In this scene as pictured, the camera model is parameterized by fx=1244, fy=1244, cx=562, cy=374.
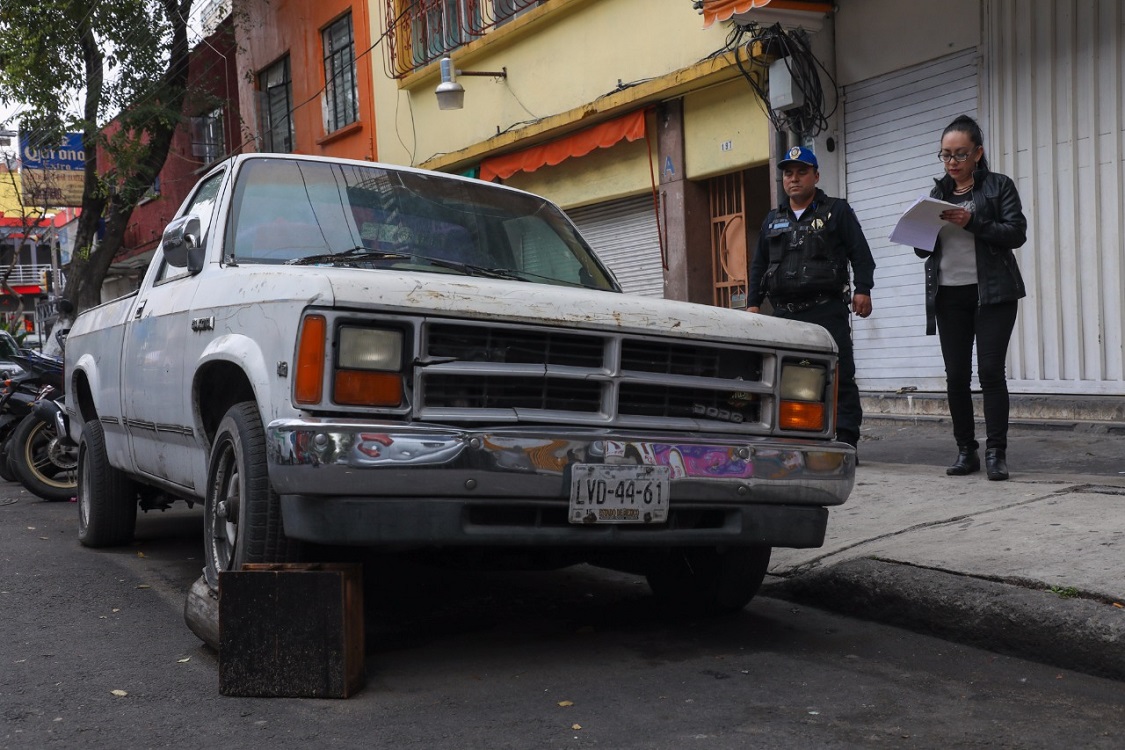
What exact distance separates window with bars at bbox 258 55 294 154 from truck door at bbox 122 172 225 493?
15.7 metres

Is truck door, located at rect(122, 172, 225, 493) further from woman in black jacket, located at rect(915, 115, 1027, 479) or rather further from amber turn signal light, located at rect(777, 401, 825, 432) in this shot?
woman in black jacket, located at rect(915, 115, 1027, 479)

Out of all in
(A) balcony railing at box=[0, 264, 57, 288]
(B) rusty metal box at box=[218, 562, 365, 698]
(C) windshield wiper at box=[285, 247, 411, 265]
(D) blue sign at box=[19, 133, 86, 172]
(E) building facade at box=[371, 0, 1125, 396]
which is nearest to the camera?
(B) rusty metal box at box=[218, 562, 365, 698]

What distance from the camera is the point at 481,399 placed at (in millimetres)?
3686

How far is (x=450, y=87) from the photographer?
1422 centimetres

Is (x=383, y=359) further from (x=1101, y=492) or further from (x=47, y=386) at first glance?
(x=47, y=386)

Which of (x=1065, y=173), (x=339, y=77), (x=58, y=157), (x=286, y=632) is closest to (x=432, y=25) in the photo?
(x=339, y=77)

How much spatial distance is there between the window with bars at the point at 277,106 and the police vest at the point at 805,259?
1525cm

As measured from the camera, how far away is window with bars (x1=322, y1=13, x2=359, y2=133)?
18438 mm

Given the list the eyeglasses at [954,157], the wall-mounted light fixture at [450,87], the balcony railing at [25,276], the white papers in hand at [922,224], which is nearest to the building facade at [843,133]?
the wall-mounted light fixture at [450,87]

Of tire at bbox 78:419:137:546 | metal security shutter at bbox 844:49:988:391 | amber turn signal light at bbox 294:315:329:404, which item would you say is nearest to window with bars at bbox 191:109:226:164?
metal security shutter at bbox 844:49:988:391

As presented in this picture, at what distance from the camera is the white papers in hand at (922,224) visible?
612 cm

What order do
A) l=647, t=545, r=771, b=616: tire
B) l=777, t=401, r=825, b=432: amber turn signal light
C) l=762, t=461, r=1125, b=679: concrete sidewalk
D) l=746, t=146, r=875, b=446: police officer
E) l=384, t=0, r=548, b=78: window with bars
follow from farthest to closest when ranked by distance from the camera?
l=384, t=0, r=548, b=78: window with bars
l=746, t=146, r=875, b=446: police officer
l=647, t=545, r=771, b=616: tire
l=777, t=401, r=825, b=432: amber turn signal light
l=762, t=461, r=1125, b=679: concrete sidewalk

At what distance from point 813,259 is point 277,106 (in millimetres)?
16406

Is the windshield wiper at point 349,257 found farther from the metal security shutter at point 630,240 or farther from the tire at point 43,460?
the metal security shutter at point 630,240
